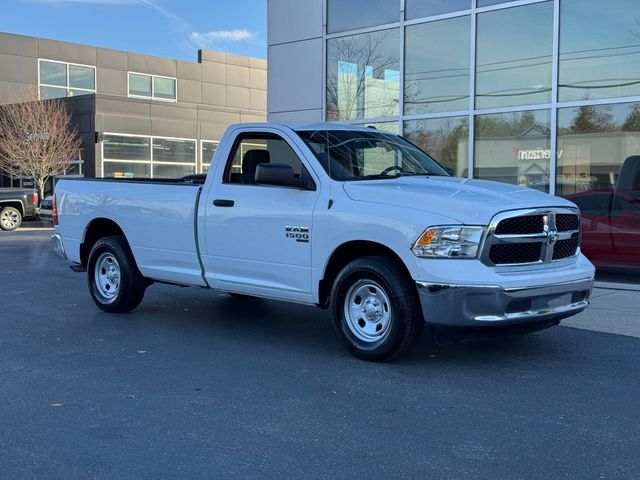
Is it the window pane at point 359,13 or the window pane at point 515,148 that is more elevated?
the window pane at point 359,13

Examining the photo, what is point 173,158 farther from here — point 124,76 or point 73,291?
point 73,291

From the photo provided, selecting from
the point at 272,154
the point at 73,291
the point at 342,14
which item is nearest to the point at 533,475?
the point at 272,154

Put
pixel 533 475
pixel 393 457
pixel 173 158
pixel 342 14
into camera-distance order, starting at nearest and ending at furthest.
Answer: pixel 533 475 < pixel 393 457 < pixel 342 14 < pixel 173 158

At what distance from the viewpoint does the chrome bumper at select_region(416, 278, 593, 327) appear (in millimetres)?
5547

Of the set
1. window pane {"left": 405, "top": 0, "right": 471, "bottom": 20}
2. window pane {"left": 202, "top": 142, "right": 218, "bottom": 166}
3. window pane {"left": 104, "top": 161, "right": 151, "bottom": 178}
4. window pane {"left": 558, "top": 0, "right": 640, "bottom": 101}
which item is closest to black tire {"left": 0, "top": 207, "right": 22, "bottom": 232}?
window pane {"left": 104, "top": 161, "right": 151, "bottom": 178}

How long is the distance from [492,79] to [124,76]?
1333 inches

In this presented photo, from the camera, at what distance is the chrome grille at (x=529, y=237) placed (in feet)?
18.5

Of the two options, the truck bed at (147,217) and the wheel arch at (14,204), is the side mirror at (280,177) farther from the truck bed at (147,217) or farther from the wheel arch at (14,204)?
the wheel arch at (14,204)

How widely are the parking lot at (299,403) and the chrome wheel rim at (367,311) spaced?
0.86ft

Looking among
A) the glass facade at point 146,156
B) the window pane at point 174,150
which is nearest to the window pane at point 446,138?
the glass facade at point 146,156

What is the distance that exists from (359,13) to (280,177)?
10.3 meters

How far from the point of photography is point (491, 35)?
13.9 meters

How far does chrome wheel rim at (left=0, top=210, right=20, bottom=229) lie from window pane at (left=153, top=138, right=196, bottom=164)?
12693 mm

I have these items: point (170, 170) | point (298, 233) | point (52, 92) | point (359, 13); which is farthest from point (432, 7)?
point (52, 92)
